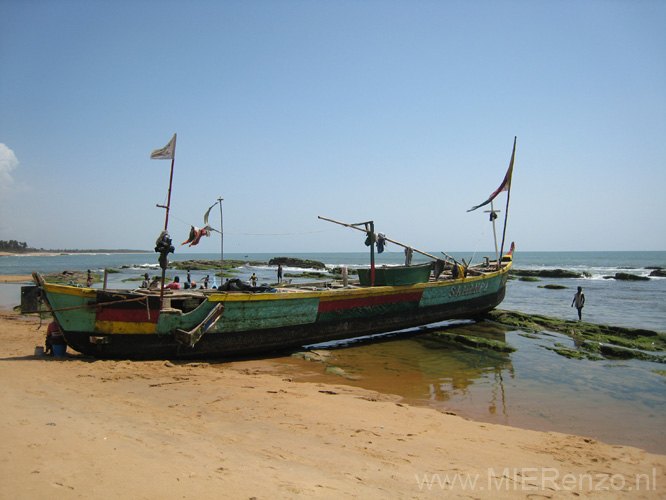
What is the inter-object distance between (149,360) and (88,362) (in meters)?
1.16

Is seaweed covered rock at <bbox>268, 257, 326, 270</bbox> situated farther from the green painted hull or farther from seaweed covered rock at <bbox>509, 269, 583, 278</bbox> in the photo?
the green painted hull

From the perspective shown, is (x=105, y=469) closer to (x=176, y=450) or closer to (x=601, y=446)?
(x=176, y=450)

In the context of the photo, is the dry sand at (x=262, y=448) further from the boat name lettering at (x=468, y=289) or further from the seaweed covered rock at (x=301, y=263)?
the seaweed covered rock at (x=301, y=263)

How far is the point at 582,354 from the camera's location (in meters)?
11.0

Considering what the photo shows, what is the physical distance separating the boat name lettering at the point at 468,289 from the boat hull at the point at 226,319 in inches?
65.0

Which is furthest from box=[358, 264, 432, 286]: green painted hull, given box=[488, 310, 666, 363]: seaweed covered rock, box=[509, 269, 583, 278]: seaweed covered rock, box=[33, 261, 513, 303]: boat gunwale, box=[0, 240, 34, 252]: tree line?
box=[0, 240, 34, 252]: tree line

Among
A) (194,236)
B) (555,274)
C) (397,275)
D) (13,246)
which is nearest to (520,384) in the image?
(397,275)

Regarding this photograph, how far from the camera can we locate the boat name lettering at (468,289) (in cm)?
1448

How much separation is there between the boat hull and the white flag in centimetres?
320

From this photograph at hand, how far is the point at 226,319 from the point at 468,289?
31.3 feet

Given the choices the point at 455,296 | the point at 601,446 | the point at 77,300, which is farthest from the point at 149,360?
the point at 455,296

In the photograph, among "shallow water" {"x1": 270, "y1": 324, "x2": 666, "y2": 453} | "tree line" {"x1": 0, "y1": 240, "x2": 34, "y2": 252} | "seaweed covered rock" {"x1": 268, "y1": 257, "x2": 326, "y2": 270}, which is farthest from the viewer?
"tree line" {"x1": 0, "y1": 240, "x2": 34, "y2": 252}

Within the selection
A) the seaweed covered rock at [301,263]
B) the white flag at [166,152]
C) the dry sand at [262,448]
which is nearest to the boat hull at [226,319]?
the dry sand at [262,448]

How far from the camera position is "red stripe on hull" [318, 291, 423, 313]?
11.1 metres
